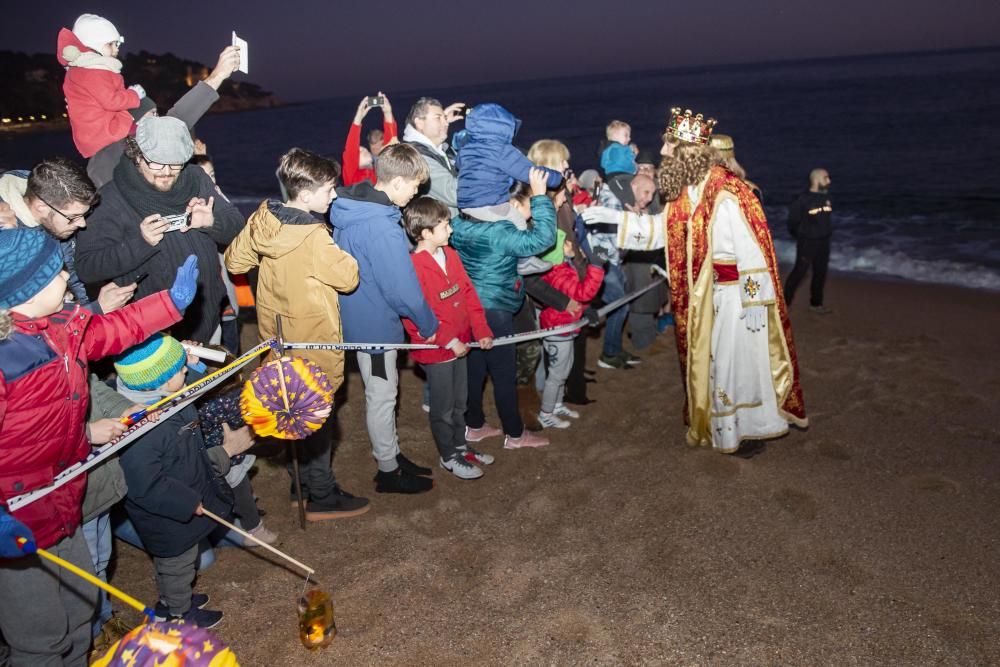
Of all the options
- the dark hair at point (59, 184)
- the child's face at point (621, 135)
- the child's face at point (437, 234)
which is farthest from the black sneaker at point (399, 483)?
the child's face at point (621, 135)

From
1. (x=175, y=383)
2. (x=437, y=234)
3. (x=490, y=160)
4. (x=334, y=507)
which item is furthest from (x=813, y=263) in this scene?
(x=175, y=383)

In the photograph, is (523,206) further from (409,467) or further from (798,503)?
(798,503)

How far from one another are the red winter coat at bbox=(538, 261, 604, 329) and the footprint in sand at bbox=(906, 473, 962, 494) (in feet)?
7.89

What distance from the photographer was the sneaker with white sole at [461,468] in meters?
4.76

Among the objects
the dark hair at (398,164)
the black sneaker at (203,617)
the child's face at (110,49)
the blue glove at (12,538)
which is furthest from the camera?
the child's face at (110,49)

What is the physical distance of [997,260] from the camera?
39.9 ft

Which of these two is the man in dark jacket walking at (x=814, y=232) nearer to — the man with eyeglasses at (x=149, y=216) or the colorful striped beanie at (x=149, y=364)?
the man with eyeglasses at (x=149, y=216)

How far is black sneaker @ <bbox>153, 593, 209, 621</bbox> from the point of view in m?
3.37

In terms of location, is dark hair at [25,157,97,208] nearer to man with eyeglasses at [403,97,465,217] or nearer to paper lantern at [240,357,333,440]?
paper lantern at [240,357,333,440]

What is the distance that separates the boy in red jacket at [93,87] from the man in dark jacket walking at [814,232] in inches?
267

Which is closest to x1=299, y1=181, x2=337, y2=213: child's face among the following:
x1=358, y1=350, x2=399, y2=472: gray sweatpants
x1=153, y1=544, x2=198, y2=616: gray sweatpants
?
x1=358, y1=350, x2=399, y2=472: gray sweatpants

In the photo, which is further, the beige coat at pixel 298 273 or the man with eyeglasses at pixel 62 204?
the beige coat at pixel 298 273

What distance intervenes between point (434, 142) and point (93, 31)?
2.19 metres

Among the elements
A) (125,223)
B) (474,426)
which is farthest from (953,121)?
(125,223)
